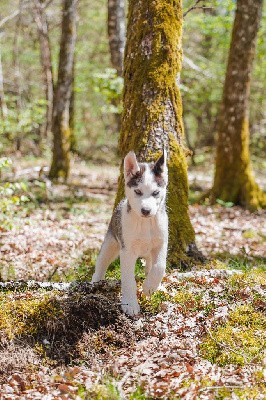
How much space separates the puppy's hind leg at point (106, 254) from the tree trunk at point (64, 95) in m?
10.7

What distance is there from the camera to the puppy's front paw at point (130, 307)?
17.9ft

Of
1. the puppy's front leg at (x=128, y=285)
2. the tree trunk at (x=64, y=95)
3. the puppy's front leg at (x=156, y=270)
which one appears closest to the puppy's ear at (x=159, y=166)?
the puppy's front leg at (x=156, y=270)

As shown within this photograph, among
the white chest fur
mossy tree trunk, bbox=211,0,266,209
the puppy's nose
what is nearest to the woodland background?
the white chest fur

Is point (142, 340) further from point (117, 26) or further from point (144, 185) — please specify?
point (117, 26)

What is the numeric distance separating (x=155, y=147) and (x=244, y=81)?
284 inches

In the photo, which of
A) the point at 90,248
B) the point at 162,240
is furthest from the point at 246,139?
the point at 162,240

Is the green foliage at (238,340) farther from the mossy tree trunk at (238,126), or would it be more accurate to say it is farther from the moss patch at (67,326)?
the mossy tree trunk at (238,126)

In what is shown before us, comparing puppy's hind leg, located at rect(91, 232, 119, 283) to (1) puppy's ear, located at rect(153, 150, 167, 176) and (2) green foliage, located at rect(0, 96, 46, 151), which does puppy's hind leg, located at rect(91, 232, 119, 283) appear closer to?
(1) puppy's ear, located at rect(153, 150, 167, 176)

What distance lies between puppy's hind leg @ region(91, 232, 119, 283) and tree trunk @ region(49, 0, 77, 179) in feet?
35.3

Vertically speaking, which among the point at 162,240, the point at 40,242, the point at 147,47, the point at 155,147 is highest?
the point at 147,47

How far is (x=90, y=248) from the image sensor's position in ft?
31.2

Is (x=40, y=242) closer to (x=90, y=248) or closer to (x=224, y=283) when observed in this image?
(x=90, y=248)

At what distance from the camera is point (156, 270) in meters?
5.39

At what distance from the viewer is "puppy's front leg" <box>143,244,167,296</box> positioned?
5395 mm
